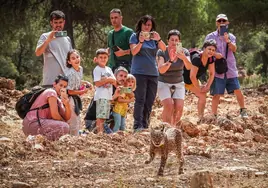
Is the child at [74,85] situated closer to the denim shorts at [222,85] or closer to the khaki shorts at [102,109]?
the khaki shorts at [102,109]

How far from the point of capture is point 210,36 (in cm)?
1064

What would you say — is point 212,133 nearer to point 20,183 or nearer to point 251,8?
point 20,183

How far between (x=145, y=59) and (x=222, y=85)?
6.48 ft

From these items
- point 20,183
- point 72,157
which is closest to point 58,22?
point 72,157

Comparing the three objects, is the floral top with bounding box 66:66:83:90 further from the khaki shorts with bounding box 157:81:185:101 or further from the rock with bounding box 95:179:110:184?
the rock with bounding box 95:179:110:184

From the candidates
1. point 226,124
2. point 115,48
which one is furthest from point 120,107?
point 226,124

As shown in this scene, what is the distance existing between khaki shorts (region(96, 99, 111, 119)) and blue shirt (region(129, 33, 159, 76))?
0.72 meters

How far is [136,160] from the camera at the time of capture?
6.75 metres

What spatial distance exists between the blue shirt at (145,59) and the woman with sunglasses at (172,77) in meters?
0.10

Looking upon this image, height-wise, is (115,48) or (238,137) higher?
(115,48)

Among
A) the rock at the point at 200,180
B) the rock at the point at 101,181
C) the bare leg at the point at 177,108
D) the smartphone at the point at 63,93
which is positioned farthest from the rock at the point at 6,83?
the rock at the point at 200,180

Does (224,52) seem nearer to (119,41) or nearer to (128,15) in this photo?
(119,41)

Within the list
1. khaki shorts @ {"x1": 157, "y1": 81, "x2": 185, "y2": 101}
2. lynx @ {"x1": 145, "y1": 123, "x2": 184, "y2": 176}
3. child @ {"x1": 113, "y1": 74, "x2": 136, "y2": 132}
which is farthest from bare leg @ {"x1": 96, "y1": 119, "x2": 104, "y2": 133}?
lynx @ {"x1": 145, "y1": 123, "x2": 184, "y2": 176}

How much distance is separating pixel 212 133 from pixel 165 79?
1034 millimetres
